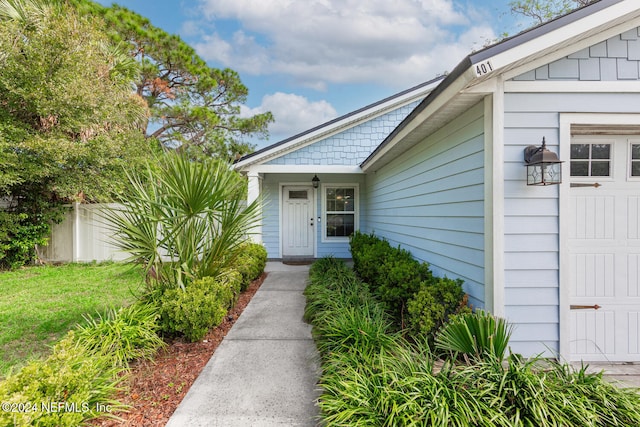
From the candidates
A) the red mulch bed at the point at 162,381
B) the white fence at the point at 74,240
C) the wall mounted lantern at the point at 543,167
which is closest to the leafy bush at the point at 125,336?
the red mulch bed at the point at 162,381

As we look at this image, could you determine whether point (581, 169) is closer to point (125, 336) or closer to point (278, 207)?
point (125, 336)

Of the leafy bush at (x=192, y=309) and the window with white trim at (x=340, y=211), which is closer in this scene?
the leafy bush at (x=192, y=309)

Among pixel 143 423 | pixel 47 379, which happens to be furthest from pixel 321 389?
pixel 47 379

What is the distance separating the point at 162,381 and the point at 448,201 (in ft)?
11.4

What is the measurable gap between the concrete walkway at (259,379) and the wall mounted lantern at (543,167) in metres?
2.64

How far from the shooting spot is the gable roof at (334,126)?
24.9 feet

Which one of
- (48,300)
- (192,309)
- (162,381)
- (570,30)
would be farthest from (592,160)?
(48,300)

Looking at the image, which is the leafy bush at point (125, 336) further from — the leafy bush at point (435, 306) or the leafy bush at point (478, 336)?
the leafy bush at point (478, 336)

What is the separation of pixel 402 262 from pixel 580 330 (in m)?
1.99

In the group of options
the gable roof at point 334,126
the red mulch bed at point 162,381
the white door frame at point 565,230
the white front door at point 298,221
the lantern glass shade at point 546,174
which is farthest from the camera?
the white front door at point 298,221

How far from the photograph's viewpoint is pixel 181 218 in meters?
3.71

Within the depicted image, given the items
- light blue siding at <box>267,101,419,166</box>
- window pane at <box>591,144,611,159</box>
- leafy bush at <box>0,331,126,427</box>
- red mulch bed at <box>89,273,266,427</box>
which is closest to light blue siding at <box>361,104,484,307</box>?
Answer: window pane at <box>591,144,611,159</box>

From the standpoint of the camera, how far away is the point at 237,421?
224 cm

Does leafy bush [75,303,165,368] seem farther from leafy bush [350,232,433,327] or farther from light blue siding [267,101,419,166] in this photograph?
light blue siding [267,101,419,166]
